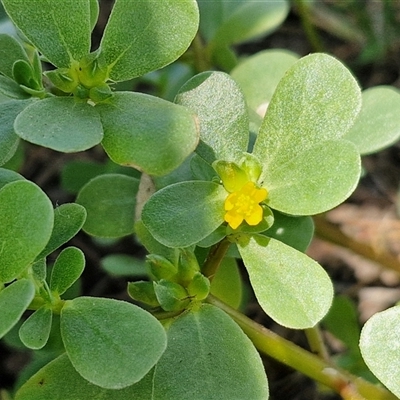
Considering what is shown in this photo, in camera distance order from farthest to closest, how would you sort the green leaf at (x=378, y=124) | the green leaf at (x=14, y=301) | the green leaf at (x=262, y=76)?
the green leaf at (x=262, y=76)
the green leaf at (x=378, y=124)
the green leaf at (x=14, y=301)

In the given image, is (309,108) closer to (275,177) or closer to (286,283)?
(275,177)

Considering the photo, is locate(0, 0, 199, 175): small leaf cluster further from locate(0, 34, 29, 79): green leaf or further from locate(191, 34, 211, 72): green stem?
locate(191, 34, 211, 72): green stem

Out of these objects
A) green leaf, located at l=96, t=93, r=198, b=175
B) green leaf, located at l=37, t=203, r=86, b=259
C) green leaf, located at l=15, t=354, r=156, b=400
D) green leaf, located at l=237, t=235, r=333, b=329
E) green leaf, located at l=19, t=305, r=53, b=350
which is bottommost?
green leaf, located at l=15, t=354, r=156, b=400

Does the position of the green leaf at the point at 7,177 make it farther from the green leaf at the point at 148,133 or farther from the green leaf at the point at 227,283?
the green leaf at the point at 227,283

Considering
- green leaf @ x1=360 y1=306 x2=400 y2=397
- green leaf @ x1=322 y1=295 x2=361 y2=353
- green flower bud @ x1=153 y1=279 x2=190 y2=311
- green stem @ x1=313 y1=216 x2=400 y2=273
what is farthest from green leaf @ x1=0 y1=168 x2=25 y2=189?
green leaf @ x1=322 y1=295 x2=361 y2=353

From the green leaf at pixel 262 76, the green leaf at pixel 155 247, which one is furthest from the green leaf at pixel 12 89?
the green leaf at pixel 262 76

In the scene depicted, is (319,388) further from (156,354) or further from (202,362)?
(156,354)
